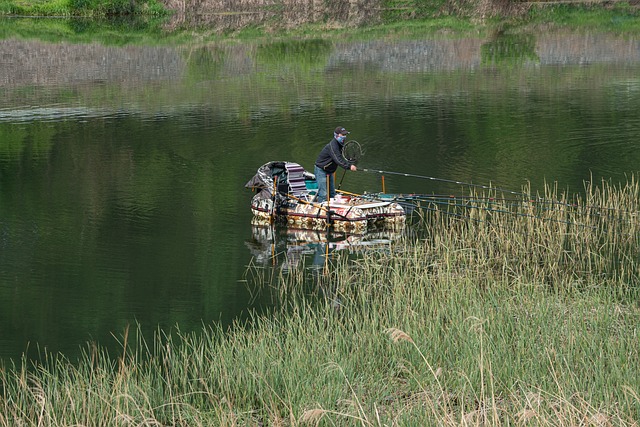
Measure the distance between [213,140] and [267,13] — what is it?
34.3 meters

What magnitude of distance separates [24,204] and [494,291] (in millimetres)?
13365

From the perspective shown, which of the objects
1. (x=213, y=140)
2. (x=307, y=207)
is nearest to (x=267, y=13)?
(x=213, y=140)

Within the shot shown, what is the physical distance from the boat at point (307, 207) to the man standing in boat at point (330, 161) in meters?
0.37

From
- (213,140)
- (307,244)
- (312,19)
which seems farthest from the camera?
(312,19)

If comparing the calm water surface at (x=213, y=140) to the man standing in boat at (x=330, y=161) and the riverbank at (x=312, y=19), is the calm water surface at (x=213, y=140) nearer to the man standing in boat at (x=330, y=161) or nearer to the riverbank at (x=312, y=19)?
the man standing in boat at (x=330, y=161)

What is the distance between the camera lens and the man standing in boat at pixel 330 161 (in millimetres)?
20672

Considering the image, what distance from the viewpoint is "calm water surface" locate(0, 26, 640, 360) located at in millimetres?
17422

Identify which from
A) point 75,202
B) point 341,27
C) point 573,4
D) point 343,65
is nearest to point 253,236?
point 75,202

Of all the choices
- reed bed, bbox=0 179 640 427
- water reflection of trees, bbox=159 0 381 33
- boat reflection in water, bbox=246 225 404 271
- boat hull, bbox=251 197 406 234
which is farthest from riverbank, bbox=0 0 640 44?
reed bed, bbox=0 179 640 427

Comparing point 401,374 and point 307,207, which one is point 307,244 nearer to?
point 307,207

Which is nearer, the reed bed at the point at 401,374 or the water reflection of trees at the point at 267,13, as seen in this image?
the reed bed at the point at 401,374

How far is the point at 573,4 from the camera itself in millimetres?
62812

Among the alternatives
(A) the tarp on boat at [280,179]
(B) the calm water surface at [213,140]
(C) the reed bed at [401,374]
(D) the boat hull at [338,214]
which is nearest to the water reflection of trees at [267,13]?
(B) the calm water surface at [213,140]

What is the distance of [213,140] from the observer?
31.4 m
